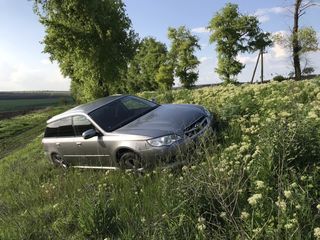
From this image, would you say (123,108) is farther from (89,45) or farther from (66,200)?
(89,45)

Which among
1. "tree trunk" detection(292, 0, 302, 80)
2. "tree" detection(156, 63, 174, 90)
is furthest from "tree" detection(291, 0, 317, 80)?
"tree" detection(156, 63, 174, 90)

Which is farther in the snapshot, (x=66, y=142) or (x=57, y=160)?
(x=57, y=160)

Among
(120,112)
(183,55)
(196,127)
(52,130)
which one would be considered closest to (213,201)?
(196,127)

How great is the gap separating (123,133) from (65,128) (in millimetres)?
2629

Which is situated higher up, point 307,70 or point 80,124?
point 307,70

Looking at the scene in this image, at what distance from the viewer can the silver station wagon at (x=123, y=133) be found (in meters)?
8.27

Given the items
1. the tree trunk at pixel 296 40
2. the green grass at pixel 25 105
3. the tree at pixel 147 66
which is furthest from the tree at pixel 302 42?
the green grass at pixel 25 105

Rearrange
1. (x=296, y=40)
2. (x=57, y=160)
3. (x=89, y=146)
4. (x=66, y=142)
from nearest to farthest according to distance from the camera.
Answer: (x=89, y=146) < (x=66, y=142) < (x=57, y=160) < (x=296, y=40)

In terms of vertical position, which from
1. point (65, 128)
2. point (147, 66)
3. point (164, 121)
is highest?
point (147, 66)

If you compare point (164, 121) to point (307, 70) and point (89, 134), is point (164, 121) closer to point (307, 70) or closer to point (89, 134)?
point (89, 134)

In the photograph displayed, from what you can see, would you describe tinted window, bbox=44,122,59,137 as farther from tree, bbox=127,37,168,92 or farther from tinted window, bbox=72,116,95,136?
tree, bbox=127,37,168,92

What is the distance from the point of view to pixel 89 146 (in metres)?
9.84

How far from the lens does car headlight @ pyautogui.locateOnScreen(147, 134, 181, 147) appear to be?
8.19 metres

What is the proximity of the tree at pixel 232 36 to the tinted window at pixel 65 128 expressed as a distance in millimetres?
42726
